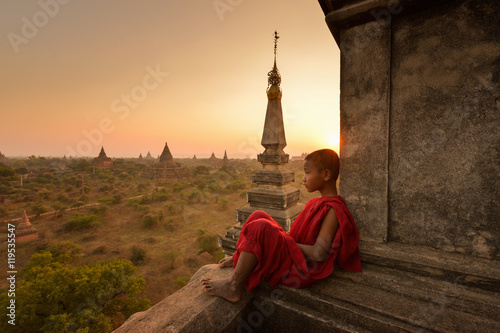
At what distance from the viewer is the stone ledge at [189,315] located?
1.14 metres

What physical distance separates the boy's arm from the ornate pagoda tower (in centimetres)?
233

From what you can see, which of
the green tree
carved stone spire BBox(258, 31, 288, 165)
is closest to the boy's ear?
carved stone spire BBox(258, 31, 288, 165)

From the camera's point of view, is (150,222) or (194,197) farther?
(194,197)

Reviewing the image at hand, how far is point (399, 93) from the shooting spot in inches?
61.4

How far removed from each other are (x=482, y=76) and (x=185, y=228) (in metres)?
13.3

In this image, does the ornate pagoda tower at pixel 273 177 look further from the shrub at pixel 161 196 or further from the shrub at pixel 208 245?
the shrub at pixel 161 196

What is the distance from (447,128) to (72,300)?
7131mm

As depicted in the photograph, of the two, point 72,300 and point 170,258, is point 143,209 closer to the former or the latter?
point 170,258

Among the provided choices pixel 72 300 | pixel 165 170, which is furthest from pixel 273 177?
pixel 165 170

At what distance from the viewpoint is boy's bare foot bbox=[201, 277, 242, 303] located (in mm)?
1388

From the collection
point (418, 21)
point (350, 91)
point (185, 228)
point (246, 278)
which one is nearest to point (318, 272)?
point (246, 278)

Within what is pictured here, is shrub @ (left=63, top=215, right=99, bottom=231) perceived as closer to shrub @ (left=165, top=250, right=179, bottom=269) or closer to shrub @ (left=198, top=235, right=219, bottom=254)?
shrub @ (left=165, top=250, right=179, bottom=269)

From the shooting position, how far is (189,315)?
1.21m

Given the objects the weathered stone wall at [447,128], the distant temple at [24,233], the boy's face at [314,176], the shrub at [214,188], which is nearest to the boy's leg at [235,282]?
the boy's face at [314,176]
